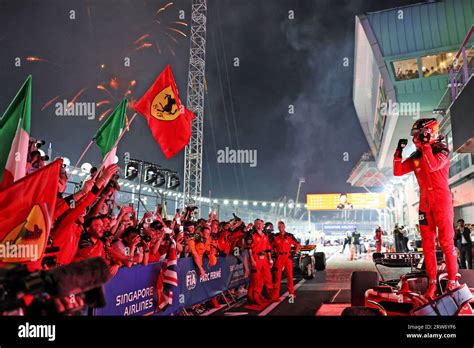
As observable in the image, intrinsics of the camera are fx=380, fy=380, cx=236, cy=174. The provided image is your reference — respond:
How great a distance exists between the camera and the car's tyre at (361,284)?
5055mm

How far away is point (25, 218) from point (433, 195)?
Result: 427 cm

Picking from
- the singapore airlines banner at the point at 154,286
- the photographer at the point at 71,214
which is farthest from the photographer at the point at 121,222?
the photographer at the point at 71,214

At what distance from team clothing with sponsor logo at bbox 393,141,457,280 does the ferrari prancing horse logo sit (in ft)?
19.5

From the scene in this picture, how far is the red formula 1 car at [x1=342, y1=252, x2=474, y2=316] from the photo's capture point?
316 centimetres

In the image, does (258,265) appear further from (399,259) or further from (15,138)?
(15,138)

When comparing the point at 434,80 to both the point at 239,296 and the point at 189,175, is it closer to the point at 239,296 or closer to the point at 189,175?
the point at 189,175

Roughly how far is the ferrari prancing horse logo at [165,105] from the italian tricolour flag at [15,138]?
467 cm

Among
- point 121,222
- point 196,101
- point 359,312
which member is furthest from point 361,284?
point 196,101

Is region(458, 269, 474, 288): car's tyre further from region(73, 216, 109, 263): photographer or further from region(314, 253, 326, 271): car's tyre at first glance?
region(314, 253, 326, 271): car's tyre

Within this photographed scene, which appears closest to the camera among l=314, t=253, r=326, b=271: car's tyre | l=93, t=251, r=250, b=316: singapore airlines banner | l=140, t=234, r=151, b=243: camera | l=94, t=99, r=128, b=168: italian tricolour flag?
l=93, t=251, r=250, b=316: singapore airlines banner

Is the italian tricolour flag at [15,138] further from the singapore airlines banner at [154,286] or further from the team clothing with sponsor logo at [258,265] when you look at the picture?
the team clothing with sponsor logo at [258,265]

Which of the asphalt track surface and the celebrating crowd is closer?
the celebrating crowd

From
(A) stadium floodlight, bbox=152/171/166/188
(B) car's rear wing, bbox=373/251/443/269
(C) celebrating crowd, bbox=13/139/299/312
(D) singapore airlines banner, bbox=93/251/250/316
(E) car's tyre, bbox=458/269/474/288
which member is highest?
(A) stadium floodlight, bbox=152/171/166/188

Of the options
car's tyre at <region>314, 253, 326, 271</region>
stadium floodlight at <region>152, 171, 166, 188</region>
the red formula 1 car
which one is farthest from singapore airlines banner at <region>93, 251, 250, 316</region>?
car's tyre at <region>314, 253, 326, 271</region>
